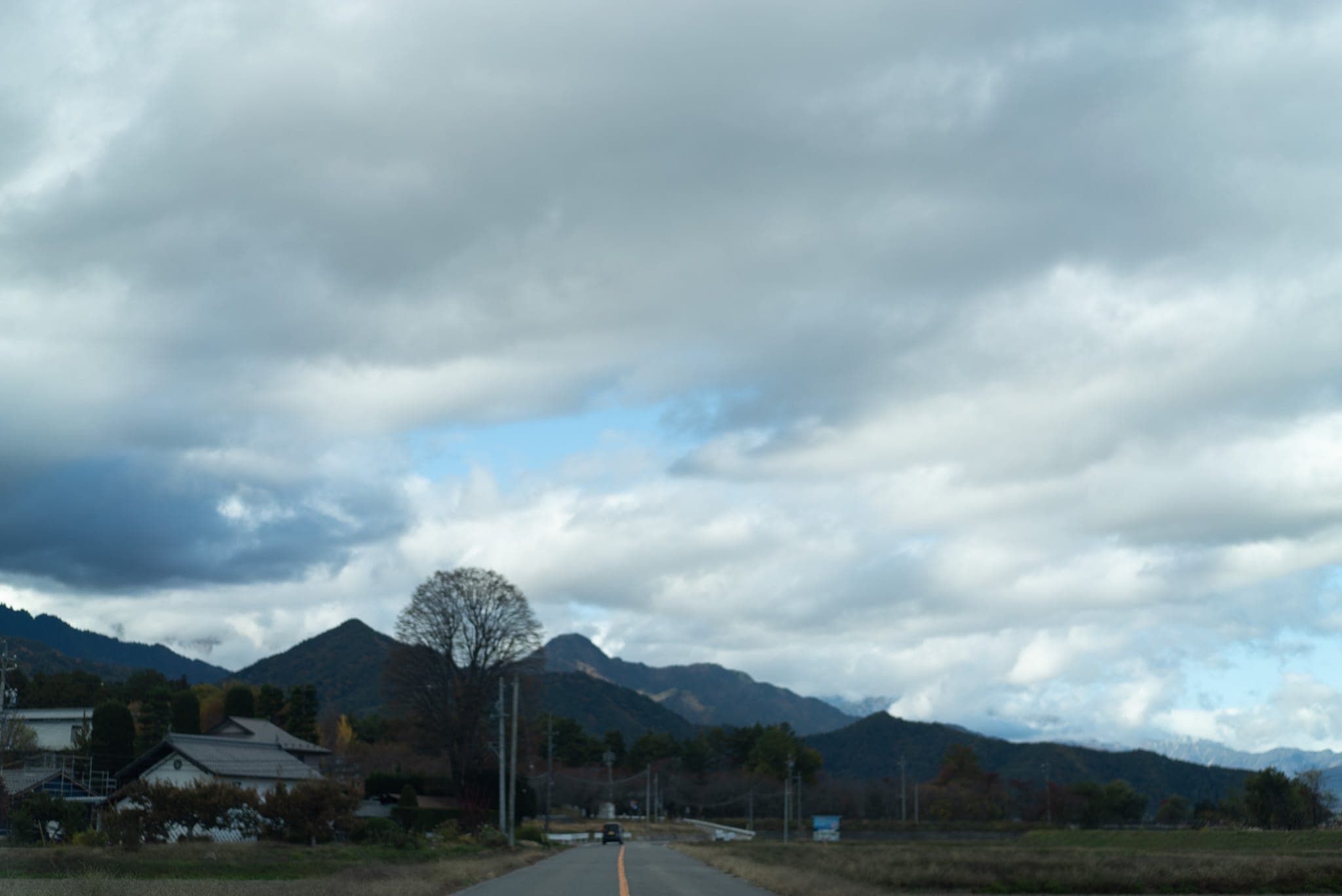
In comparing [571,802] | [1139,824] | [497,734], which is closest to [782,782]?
[571,802]

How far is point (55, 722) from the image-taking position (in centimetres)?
8556

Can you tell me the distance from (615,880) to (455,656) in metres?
42.0

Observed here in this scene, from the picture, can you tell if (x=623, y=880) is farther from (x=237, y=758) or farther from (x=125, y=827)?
(x=237, y=758)

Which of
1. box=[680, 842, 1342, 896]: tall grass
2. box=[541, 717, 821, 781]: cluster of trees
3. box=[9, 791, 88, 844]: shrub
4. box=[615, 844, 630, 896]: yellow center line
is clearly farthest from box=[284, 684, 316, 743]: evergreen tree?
box=[680, 842, 1342, 896]: tall grass

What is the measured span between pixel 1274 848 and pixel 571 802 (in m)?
80.4

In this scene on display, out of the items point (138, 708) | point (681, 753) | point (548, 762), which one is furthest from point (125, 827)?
point (681, 753)

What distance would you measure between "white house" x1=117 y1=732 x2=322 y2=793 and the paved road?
710 inches

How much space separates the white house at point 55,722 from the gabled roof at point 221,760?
2690 cm

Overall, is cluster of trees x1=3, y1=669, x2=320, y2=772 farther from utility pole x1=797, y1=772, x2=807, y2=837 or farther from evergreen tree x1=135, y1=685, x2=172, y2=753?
utility pole x1=797, y1=772, x2=807, y2=837

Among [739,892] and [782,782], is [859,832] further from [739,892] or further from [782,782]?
[739,892]

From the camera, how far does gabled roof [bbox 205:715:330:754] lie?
7625 centimetres

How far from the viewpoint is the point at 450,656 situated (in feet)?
224

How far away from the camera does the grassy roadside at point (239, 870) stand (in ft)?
64.1

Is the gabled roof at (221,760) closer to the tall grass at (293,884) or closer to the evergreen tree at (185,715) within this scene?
the evergreen tree at (185,715)
